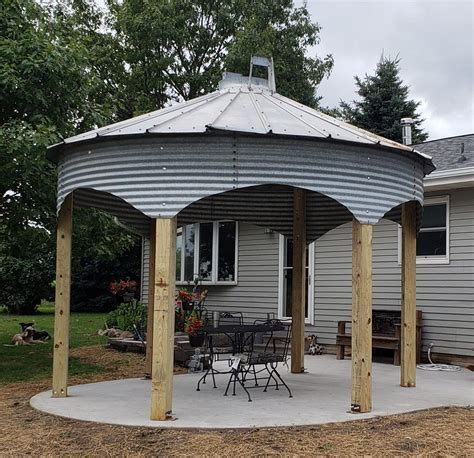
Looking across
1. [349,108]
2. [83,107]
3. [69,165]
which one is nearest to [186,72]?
[349,108]

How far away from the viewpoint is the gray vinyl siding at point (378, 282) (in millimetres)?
9672

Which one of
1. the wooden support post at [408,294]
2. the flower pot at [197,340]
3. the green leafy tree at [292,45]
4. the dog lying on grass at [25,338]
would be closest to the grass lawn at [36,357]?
the dog lying on grass at [25,338]

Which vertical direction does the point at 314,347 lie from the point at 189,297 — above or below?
below

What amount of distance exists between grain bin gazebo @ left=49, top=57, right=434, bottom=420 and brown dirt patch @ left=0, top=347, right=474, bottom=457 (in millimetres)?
475

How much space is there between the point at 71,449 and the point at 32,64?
210 inches

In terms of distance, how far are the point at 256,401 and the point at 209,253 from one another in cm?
757

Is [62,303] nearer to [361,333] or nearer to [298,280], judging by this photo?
[361,333]

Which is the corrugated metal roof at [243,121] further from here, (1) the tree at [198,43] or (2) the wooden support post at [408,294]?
(1) the tree at [198,43]

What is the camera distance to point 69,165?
636 centimetres

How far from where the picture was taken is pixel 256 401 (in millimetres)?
6422

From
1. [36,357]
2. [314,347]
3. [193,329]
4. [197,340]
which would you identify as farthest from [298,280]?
[36,357]

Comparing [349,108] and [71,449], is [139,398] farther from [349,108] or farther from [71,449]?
[349,108]

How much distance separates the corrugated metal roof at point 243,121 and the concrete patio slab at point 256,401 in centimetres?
249

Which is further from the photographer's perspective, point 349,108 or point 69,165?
point 349,108
